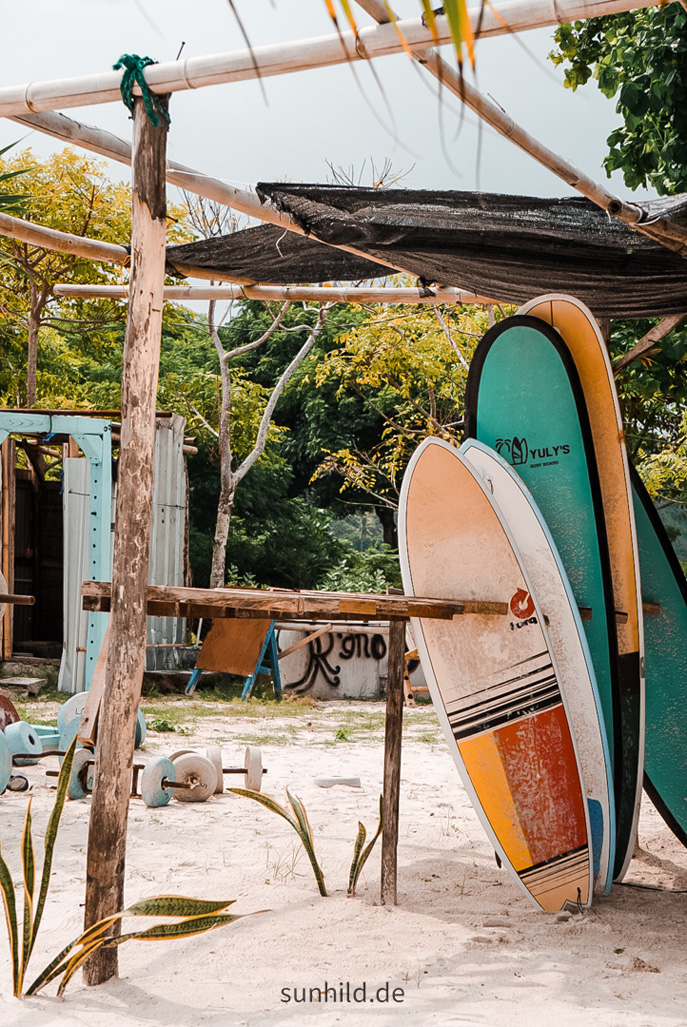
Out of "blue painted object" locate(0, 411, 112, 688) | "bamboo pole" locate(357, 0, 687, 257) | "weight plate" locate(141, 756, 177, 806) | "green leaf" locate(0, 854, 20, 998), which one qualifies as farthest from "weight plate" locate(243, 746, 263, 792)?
"blue painted object" locate(0, 411, 112, 688)

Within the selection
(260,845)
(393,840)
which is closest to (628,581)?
(393,840)

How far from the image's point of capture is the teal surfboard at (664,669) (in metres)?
4.28

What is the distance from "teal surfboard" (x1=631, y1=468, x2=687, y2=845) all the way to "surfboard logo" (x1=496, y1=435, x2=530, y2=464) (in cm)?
55

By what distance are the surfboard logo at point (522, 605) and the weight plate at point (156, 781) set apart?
99.4 inches

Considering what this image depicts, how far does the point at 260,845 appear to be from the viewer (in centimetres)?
457

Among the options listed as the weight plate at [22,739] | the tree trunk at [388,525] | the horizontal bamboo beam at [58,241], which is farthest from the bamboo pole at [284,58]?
the tree trunk at [388,525]

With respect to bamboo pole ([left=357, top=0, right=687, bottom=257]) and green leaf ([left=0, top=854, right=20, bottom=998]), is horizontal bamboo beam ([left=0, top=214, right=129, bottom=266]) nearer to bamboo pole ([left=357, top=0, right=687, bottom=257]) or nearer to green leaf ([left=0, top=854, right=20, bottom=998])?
bamboo pole ([left=357, top=0, right=687, bottom=257])

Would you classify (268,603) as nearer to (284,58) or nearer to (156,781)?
(284,58)

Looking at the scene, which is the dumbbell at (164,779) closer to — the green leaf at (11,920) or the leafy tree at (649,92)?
the green leaf at (11,920)

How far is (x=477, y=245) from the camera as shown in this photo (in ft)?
12.2

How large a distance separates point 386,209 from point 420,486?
3.81 feet

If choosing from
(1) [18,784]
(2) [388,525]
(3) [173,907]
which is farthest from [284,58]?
(2) [388,525]

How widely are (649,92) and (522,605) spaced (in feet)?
11.9

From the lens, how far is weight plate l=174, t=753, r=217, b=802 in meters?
5.53
